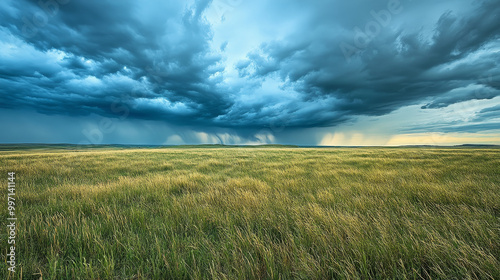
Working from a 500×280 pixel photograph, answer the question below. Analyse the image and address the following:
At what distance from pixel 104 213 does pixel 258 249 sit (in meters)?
3.56

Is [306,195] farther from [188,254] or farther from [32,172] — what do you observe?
[32,172]

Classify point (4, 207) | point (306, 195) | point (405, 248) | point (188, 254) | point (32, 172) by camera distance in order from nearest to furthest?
point (405, 248)
point (188, 254)
point (4, 207)
point (306, 195)
point (32, 172)

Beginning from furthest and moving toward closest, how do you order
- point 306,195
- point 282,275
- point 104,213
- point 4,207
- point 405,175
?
point 405,175
point 306,195
point 4,207
point 104,213
point 282,275

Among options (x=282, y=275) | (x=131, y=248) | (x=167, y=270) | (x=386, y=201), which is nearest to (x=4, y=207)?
(x=131, y=248)

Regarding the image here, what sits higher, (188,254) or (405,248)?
(405,248)

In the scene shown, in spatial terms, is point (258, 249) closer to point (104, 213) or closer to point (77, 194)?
point (104, 213)

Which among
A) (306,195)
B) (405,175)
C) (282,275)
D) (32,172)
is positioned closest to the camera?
(282,275)

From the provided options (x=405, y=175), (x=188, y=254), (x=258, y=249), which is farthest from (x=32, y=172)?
(x=405, y=175)

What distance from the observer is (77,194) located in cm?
545

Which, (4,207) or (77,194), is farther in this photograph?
(77,194)

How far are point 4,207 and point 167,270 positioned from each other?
17.5 ft

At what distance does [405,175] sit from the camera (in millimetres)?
8250

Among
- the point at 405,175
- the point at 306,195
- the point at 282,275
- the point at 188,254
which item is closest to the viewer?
the point at 282,275

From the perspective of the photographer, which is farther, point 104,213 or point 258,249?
point 104,213
